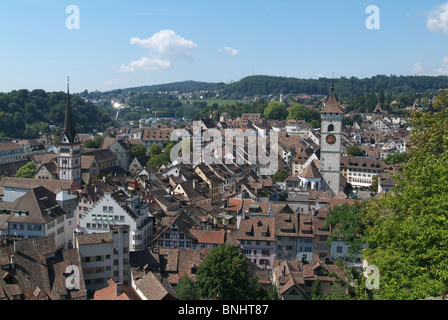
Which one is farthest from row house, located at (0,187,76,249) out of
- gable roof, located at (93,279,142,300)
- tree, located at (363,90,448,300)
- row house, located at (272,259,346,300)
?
tree, located at (363,90,448,300)

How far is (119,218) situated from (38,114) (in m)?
117

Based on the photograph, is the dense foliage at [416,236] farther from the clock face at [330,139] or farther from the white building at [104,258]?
the clock face at [330,139]

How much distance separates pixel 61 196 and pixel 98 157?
33176 mm

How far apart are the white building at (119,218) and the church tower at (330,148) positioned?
28074mm

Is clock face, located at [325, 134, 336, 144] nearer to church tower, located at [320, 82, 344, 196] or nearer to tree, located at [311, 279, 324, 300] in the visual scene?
church tower, located at [320, 82, 344, 196]

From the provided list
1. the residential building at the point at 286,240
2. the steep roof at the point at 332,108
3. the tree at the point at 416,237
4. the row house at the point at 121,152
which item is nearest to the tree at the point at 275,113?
the row house at the point at 121,152

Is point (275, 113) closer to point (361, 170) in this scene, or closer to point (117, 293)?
point (361, 170)

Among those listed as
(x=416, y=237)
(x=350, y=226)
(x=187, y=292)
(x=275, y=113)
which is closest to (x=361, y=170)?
(x=350, y=226)

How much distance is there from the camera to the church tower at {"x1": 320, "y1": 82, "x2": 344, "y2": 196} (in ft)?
199

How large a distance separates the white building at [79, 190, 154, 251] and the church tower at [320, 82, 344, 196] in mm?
28074

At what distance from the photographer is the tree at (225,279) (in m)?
27.5

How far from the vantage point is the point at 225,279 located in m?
27.7

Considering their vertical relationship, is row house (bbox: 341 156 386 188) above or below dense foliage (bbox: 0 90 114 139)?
below

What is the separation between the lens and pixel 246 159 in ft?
259
